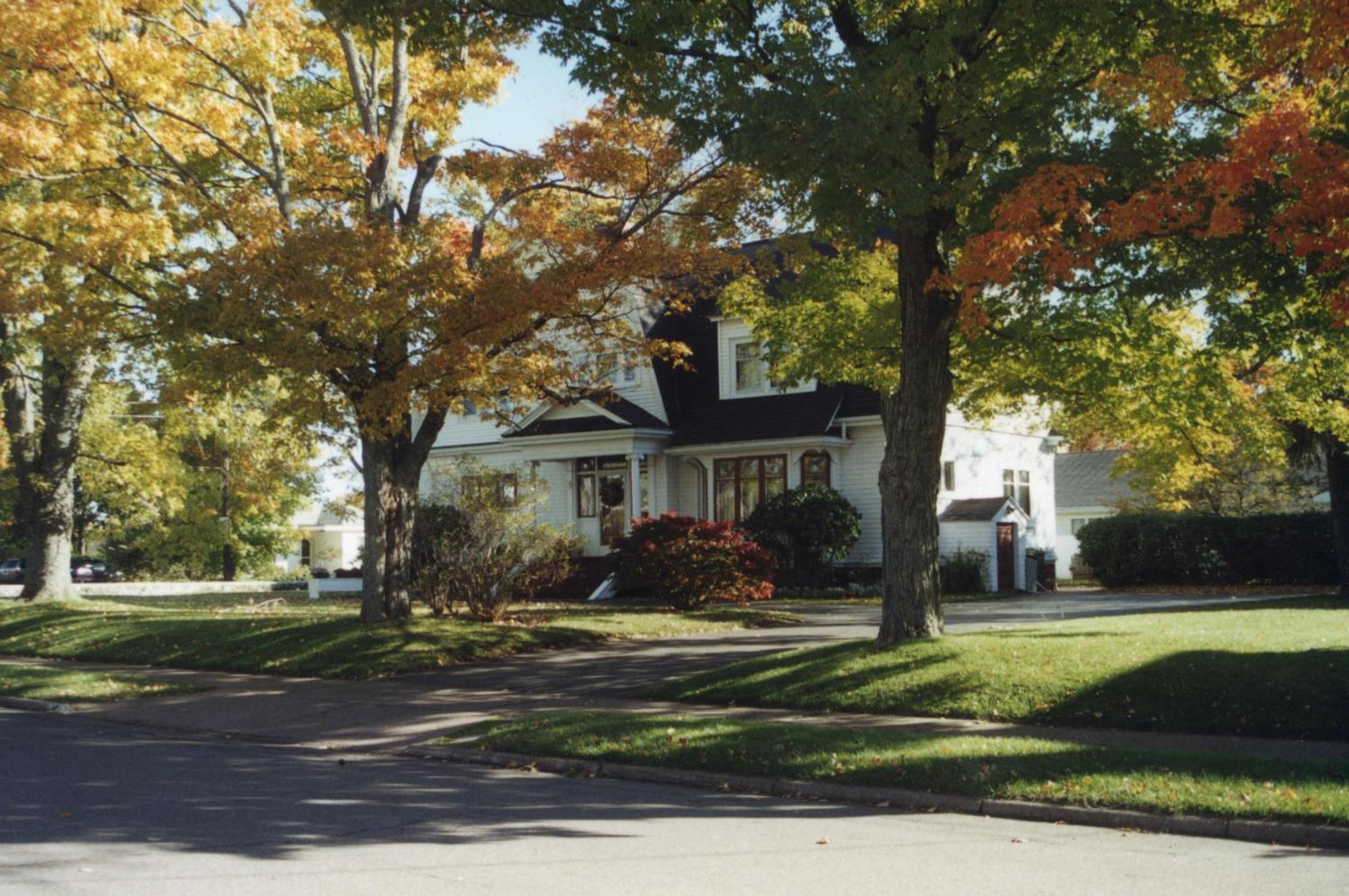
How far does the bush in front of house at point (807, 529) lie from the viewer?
32.0 m

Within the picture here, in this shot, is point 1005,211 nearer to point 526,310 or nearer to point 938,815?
point 938,815

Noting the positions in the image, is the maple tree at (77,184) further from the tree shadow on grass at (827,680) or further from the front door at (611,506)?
the front door at (611,506)

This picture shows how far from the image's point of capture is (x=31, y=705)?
1697cm

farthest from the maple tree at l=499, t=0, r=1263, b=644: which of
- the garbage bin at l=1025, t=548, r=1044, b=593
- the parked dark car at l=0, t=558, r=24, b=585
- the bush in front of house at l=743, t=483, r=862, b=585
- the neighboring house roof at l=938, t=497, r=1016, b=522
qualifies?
the parked dark car at l=0, t=558, r=24, b=585

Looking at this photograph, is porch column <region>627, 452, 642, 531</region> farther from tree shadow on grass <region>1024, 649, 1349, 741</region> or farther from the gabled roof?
tree shadow on grass <region>1024, 649, 1349, 741</region>

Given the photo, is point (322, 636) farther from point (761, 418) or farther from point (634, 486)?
point (761, 418)

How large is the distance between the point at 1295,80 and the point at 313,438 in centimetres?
1617

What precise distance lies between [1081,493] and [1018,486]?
58.3 feet

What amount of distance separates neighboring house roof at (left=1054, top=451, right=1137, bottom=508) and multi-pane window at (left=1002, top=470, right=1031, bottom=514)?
13.4 m

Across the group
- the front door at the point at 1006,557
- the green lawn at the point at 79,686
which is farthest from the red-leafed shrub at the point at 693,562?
the green lawn at the point at 79,686

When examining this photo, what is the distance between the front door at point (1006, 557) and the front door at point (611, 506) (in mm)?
10549

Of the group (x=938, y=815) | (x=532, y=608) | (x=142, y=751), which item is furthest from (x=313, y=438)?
(x=938, y=815)

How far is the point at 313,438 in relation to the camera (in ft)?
71.9

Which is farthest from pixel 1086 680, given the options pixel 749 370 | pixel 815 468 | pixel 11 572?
pixel 11 572
